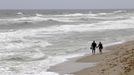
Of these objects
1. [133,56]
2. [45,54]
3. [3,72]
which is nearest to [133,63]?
[133,56]

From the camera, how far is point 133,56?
16.7 metres

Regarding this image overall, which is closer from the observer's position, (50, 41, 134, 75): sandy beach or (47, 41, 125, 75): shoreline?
(50, 41, 134, 75): sandy beach

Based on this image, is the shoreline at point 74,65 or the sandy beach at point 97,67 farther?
the shoreline at point 74,65

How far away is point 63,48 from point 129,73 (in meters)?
11.4

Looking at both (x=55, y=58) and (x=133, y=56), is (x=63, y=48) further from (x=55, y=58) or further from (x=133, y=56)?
(x=133, y=56)

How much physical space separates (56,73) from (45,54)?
6.10 m

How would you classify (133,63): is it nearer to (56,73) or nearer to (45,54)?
(56,73)

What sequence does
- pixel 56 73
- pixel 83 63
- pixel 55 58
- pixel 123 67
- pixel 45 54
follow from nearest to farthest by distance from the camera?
pixel 123 67
pixel 56 73
pixel 83 63
pixel 55 58
pixel 45 54

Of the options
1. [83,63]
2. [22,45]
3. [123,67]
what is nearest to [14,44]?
[22,45]

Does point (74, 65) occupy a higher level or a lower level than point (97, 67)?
lower

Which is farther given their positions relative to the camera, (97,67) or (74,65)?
(74,65)

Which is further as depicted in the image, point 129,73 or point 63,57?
point 63,57

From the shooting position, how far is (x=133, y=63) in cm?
1510

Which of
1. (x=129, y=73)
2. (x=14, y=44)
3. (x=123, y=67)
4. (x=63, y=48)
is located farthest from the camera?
(x=14, y=44)
